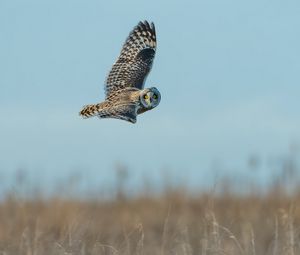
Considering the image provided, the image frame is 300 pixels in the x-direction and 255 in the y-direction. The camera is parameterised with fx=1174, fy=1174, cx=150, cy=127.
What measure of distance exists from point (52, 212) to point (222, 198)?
1.87m

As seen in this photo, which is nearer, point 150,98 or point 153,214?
point 150,98

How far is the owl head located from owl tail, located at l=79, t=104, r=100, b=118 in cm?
24

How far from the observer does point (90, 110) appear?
5.76 m

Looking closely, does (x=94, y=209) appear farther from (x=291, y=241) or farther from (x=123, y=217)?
(x=291, y=241)

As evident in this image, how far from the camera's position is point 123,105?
5.52 meters

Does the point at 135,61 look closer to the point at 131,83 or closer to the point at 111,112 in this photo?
the point at 131,83

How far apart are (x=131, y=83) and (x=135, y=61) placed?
495mm

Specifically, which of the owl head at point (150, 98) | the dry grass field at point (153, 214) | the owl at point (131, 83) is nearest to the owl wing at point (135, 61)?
the owl at point (131, 83)

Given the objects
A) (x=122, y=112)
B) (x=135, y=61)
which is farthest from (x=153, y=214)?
(x=122, y=112)

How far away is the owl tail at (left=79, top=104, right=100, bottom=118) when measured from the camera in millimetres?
5699

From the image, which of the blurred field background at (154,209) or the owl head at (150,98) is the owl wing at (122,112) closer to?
the owl head at (150,98)

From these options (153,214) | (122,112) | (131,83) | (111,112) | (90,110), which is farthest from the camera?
(153,214)

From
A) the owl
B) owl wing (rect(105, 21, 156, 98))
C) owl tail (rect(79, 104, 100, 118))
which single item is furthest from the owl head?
owl wing (rect(105, 21, 156, 98))

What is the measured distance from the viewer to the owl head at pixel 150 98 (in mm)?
5531
